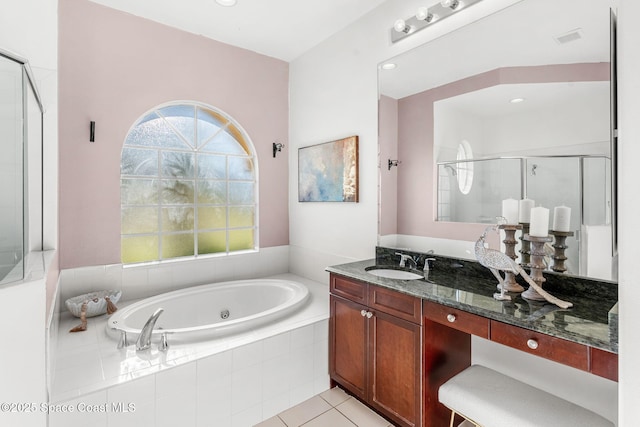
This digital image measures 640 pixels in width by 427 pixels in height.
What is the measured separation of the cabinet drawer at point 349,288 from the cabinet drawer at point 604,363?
42.2 inches

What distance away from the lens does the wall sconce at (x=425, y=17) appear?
196cm

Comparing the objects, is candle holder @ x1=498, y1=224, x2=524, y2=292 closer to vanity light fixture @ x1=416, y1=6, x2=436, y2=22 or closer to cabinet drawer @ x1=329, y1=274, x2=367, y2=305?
cabinet drawer @ x1=329, y1=274, x2=367, y2=305

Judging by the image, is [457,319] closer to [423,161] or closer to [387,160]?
[423,161]

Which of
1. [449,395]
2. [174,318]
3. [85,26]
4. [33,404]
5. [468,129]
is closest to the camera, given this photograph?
[33,404]

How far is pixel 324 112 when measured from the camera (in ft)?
9.73

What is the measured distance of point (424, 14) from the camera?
2.06m

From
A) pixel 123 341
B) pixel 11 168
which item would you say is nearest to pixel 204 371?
pixel 123 341

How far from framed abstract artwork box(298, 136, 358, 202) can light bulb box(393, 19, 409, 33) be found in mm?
821

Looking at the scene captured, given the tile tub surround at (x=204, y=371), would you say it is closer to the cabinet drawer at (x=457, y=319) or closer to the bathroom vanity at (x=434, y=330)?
the bathroom vanity at (x=434, y=330)

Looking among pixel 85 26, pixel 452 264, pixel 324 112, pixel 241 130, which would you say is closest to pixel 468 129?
pixel 452 264

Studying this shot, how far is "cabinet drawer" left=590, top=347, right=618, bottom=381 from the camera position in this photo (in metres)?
1.04

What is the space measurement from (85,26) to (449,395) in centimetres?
339

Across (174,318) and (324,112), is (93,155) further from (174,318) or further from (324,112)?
(324,112)

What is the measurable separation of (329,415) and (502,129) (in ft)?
6.50
